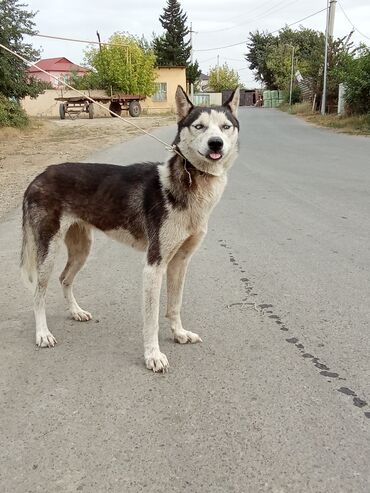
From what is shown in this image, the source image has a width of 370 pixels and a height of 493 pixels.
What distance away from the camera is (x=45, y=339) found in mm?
3699

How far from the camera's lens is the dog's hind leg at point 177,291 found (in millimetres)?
3701

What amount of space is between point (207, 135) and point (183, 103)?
0.40 meters

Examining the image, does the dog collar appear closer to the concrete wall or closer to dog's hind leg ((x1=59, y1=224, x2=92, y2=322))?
dog's hind leg ((x1=59, y1=224, x2=92, y2=322))

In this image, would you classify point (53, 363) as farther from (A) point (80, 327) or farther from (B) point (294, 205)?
(B) point (294, 205)

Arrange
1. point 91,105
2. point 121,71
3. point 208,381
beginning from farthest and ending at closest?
point 121,71
point 91,105
point 208,381

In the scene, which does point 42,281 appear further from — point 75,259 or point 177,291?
point 177,291

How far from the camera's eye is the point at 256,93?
77.4 metres

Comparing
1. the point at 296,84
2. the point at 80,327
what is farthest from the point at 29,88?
the point at 296,84

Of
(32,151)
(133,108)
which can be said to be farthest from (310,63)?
(32,151)

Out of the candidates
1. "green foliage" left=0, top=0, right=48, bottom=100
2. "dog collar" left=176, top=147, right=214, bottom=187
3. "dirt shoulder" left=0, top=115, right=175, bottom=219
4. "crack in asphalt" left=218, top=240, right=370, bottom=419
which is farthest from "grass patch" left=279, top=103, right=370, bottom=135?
"dog collar" left=176, top=147, right=214, bottom=187

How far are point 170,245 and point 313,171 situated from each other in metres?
8.62

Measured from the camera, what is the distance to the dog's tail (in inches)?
154

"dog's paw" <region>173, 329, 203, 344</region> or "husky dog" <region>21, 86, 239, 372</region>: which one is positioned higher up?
"husky dog" <region>21, 86, 239, 372</region>

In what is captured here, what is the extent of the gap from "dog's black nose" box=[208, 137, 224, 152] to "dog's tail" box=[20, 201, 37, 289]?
1627 mm
